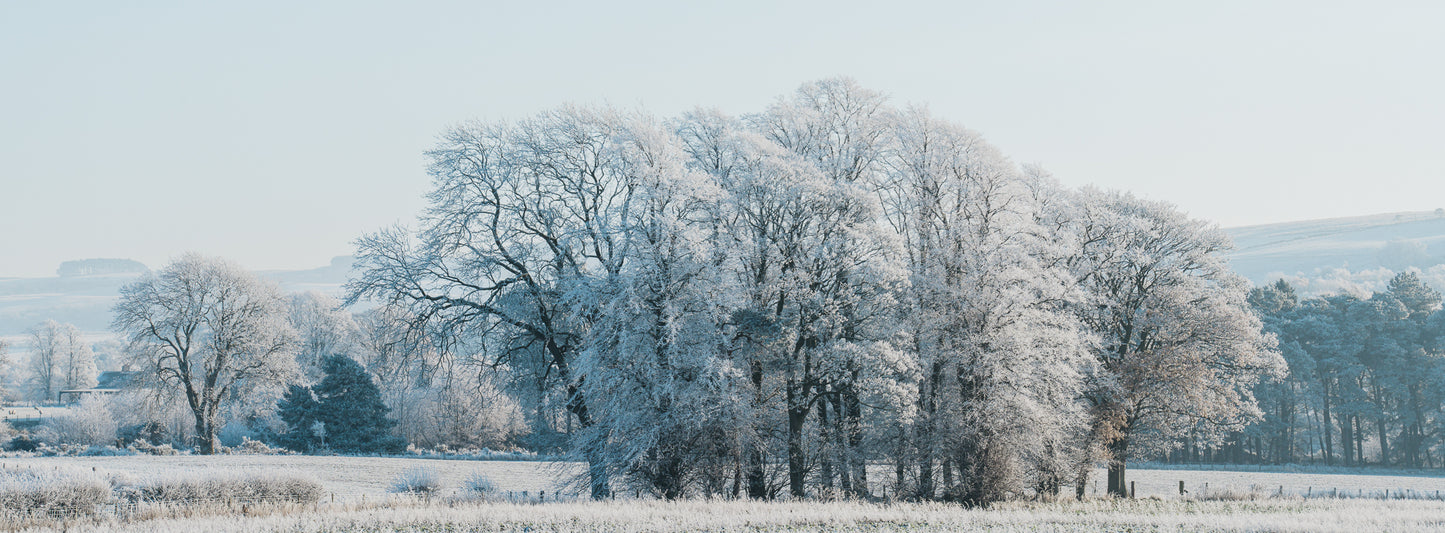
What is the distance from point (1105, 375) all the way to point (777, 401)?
11841mm

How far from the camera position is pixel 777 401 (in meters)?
25.7

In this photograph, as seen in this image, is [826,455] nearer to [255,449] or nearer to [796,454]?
[796,454]

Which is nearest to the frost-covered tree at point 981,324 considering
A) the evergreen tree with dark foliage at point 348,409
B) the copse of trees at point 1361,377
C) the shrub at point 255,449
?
the evergreen tree with dark foliage at point 348,409

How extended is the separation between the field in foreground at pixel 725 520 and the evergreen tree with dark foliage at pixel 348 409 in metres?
35.2

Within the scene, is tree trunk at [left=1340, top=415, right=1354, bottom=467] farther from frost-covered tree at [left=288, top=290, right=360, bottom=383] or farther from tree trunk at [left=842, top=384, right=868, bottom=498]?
frost-covered tree at [left=288, top=290, right=360, bottom=383]

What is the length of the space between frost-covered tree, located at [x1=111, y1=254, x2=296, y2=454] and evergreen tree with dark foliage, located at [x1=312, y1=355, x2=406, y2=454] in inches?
104

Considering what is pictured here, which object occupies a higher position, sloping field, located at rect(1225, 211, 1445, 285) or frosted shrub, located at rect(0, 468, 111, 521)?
sloping field, located at rect(1225, 211, 1445, 285)

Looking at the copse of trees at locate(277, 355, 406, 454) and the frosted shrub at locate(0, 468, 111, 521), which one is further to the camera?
the copse of trees at locate(277, 355, 406, 454)

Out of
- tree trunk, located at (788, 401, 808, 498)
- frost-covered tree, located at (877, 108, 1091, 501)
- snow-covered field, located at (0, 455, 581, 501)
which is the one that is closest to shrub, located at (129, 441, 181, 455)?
snow-covered field, located at (0, 455, 581, 501)

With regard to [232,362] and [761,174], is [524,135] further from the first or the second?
[232,362]

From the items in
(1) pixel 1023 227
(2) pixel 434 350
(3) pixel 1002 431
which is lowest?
(3) pixel 1002 431

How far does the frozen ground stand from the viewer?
3353cm

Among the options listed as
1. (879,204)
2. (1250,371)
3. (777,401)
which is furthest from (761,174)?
(1250,371)

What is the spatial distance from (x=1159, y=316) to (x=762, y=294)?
52.6 feet
